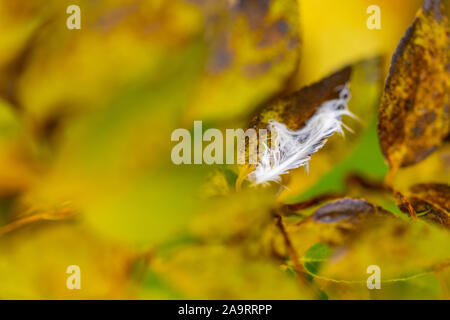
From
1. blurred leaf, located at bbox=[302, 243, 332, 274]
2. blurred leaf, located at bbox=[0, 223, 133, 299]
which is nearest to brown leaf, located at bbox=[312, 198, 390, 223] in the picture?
blurred leaf, located at bbox=[302, 243, 332, 274]

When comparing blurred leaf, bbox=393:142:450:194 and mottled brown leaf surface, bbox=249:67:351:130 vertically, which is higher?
mottled brown leaf surface, bbox=249:67:351:130

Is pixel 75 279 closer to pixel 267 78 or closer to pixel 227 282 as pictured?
pixel 227 282

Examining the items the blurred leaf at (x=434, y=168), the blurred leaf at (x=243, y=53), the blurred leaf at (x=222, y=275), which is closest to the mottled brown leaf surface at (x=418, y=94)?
the blurred leaf at (x=434, y=168)

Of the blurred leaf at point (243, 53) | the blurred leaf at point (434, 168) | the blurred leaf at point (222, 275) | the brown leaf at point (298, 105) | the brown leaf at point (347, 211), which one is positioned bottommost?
the blurred leaf at point (222, 275)

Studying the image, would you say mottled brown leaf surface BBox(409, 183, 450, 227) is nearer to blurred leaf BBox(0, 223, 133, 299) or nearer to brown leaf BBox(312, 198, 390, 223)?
brown leaf BBox(312, 198, 390, 223)

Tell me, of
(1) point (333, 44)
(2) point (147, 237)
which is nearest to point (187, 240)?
(2) point (147, 237)

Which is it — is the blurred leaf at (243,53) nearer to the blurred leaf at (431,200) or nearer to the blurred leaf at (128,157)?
the blurred leaf at (128,157)

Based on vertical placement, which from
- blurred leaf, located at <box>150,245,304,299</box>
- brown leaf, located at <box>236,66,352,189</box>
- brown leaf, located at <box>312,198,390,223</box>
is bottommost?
blurred leaf, located at <box>150,245,304,299</box>
